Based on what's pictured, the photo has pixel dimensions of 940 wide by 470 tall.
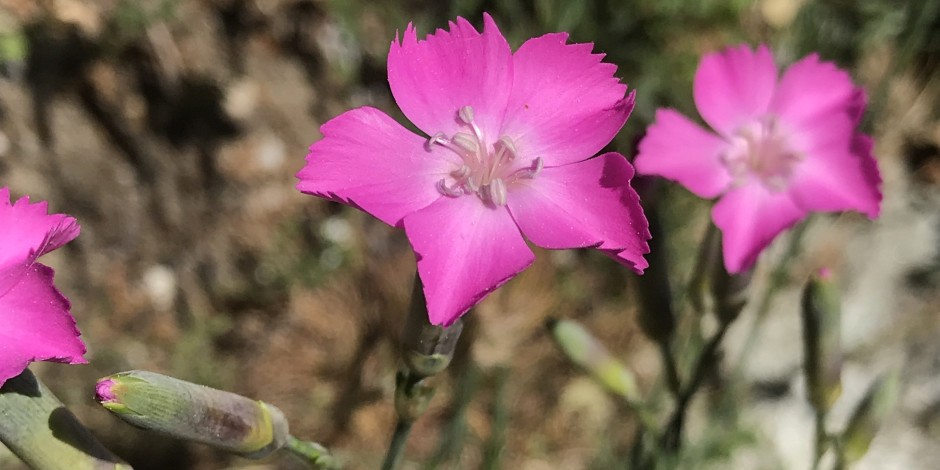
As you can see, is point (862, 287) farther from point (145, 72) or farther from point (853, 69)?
point (145, 72)

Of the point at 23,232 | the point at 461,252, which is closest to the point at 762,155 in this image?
the point at 461,252

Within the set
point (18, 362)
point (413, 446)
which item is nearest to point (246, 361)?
point (413, 446)

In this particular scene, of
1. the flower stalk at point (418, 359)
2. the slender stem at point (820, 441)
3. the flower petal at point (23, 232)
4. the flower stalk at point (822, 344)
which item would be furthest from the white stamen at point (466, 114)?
the slender stem at point (820, 441)

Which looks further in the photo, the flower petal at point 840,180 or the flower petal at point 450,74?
the flower petal at point 840,180

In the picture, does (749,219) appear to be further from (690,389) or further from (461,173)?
(461,173)

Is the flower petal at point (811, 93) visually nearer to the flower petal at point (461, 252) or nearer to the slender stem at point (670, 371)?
the slender stem at point (670, 371)

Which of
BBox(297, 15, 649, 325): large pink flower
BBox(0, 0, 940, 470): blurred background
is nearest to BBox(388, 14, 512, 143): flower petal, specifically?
BBox(297, 15, 649, 325): large pink flower

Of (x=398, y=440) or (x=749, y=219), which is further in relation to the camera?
(x=749, y=219)
